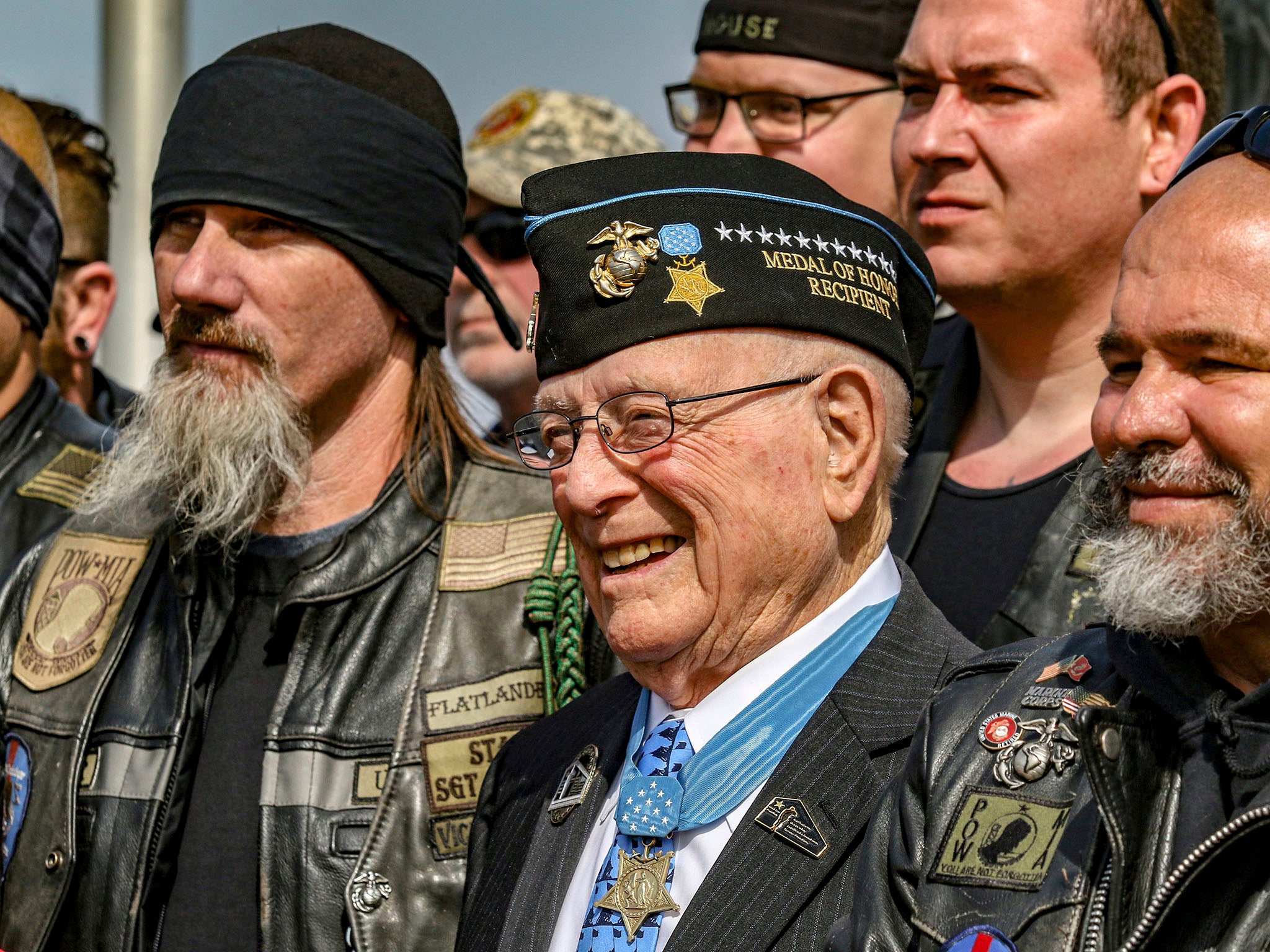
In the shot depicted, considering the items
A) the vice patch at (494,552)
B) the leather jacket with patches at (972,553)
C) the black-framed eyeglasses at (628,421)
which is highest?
the black-framed eyeglasses at (628,421)

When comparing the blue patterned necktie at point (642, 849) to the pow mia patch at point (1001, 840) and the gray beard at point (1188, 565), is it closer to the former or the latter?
the pow mia patch at point (1001, 840)

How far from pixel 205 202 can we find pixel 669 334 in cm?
140

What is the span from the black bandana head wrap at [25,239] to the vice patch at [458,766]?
2067 mm

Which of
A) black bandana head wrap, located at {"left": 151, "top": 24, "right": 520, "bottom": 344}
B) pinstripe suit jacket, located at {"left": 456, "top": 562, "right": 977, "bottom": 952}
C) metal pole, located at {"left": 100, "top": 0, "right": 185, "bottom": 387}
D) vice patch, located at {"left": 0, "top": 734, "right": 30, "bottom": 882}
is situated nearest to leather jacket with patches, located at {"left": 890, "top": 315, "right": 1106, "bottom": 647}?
pinstripe suit jacket, located at {"left": 456, "top": 562, "right": 977, "bottom": 952}

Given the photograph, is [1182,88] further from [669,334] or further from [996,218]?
[669,334]

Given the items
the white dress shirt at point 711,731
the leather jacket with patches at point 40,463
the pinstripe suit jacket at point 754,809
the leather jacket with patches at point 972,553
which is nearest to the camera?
the pinstripe suit jacket at point 754,809

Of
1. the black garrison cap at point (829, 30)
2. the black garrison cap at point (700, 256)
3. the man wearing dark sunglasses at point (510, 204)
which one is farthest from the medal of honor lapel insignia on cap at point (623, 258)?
the man wearing dark sunglasses at point (510, 204)

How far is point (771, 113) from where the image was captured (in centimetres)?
478

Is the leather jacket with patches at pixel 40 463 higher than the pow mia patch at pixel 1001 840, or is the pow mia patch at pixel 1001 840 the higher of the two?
the pow mia patch at pixel 1001 840

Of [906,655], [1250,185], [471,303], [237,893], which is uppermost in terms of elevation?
[1250,185]

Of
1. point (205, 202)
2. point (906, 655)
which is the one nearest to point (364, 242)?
point (205, 202)

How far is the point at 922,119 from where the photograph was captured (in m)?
3.72

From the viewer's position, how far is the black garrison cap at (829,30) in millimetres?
4707

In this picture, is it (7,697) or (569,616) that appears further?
(7,697)
